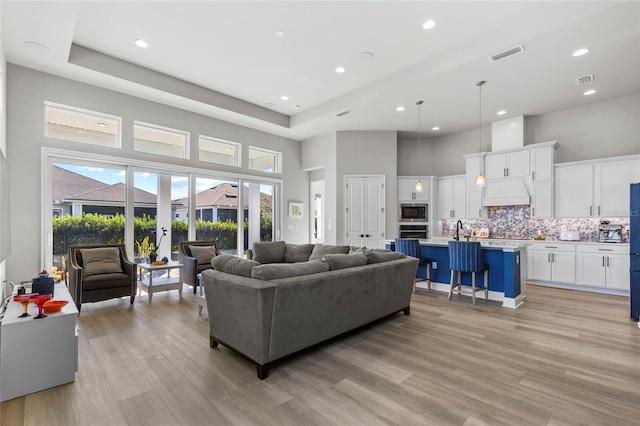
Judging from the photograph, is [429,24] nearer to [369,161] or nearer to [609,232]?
[369,161]

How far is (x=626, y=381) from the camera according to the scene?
2.44 meters

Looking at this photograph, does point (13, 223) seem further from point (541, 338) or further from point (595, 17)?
point (595, 17)

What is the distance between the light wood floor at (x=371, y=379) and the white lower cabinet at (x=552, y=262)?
2122 millimetres

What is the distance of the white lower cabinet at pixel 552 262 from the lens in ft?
18.7

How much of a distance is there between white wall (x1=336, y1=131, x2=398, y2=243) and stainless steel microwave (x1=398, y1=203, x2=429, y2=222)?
26 cm

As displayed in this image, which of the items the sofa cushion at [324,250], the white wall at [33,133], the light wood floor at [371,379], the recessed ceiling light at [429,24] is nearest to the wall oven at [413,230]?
the sofa cushion at [324,250]

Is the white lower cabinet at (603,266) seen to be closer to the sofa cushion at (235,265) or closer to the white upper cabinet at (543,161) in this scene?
the white upper cabinet at (543,161)

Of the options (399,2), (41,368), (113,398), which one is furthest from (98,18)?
(113,398)

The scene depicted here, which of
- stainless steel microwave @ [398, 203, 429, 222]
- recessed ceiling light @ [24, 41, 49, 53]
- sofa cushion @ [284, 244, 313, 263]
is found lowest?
sofa cushion @ [284, 244, 313, 263]

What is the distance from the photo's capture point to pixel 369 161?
7605 millimetres

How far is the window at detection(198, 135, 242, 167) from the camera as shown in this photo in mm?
6746

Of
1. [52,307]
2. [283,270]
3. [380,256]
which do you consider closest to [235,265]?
[283,270]

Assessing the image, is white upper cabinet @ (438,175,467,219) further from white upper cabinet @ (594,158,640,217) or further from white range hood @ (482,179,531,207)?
white upper cabinet @ (594,158,640,217)

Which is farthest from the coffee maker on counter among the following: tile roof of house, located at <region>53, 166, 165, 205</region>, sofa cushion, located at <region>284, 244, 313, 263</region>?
tile roof of house, located at <region>53, 166, 165, 205</region>
